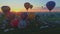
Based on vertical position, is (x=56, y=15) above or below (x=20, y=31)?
above

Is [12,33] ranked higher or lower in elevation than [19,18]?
lower

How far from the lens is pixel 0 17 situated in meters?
5.90

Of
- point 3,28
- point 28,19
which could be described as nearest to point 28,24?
point 28,19

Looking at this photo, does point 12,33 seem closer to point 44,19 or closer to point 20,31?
point 20,31

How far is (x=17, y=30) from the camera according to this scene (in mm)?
6125

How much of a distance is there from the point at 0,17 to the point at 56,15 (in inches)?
53.7

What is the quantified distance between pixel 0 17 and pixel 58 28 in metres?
1.44

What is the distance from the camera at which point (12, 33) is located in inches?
238

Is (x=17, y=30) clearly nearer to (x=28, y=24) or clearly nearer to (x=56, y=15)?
(x=28, y=24)

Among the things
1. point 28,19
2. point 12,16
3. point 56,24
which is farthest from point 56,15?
point 12,16

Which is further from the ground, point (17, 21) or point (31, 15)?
point (31, 15)

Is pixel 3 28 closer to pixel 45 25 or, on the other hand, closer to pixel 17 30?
pixel 17 30

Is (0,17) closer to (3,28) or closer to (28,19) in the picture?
(3,28)

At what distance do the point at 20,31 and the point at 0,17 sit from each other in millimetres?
643
